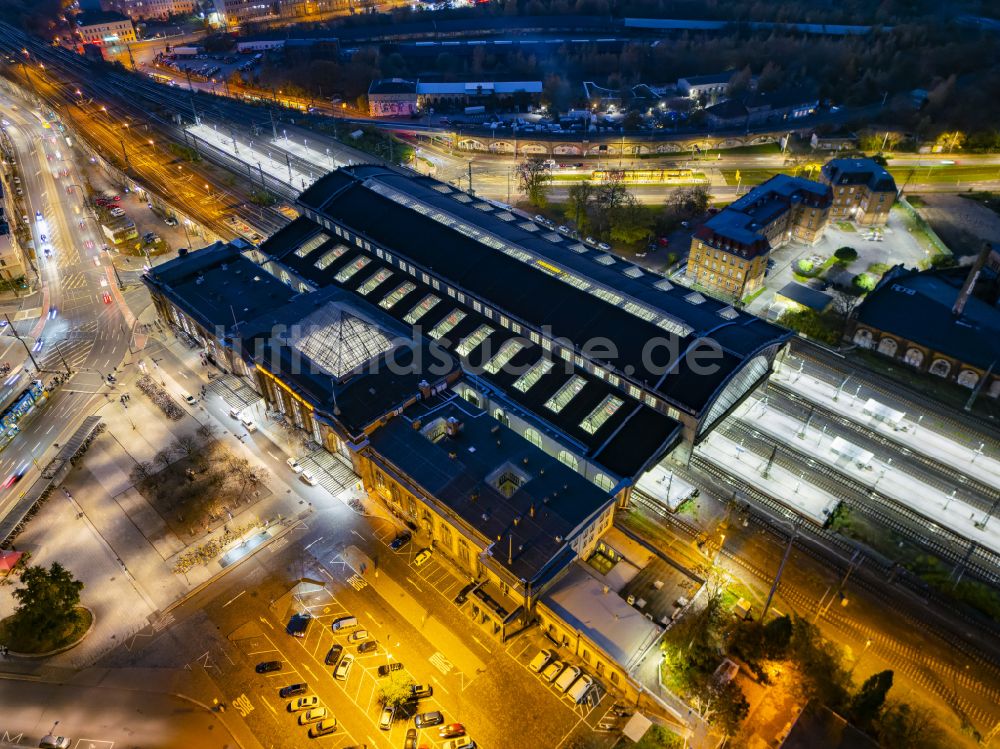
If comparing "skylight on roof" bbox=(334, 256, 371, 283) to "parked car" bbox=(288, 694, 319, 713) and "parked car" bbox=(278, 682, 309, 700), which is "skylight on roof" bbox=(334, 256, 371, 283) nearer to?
"parked car" bbox=(278, 682, 309, 700)

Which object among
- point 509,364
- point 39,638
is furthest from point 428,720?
point 509,364

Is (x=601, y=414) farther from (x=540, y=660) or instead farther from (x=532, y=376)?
(x=540, y=660)

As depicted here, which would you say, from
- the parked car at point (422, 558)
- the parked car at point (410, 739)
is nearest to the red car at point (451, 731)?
the parked car at point (410, 739)

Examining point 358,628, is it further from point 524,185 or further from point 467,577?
point 524,185

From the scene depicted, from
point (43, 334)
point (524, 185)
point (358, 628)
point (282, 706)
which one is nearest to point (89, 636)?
point (282, 706)

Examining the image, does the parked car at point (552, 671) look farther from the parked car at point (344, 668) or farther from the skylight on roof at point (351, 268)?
Answer: the skylight on roof at point (351, 268)
